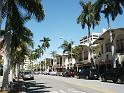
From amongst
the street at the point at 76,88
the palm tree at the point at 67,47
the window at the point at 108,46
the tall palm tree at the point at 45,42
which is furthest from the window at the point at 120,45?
the tall palm tree at the point at 45,42

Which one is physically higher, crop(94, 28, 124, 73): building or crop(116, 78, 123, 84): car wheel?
crop(94, 28, 124, 73): building

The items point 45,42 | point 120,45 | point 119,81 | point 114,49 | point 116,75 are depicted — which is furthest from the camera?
point 45,42

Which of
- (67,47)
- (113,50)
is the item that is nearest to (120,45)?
(113,50)

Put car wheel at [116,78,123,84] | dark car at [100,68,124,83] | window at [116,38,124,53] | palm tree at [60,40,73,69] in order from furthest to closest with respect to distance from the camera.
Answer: palm tree at [60,40,73,69], window at [116,38,124,53], dark car at [100,68,124,83], car wheel at [116,78,123,84]

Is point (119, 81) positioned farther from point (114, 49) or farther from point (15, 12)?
Result: point (114, 49)

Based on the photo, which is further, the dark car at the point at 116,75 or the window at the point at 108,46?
the window at the point at 108,46

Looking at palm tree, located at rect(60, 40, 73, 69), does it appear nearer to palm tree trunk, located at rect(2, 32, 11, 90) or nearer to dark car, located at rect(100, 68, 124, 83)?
dark car, located at rect(100, 68, 124, 83)

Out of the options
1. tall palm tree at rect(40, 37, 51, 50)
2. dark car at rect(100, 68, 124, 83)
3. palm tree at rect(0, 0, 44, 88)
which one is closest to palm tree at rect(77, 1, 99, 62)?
dark car at rect(100, 68, 124, 83)

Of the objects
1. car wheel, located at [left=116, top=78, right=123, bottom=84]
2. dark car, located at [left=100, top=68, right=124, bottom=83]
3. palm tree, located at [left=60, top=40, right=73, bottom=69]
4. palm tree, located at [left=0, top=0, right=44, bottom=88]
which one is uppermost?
palm tree, located at [left=60, top=40, right=73, bottom=69]

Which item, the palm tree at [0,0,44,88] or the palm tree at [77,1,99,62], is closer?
the palm tree at [0,0,44,88]

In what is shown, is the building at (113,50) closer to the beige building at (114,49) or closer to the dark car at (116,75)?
the beige building at (114,49)

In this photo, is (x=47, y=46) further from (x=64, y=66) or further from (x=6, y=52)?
(x=6, y=52)

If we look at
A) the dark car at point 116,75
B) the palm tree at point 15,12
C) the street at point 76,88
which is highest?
the palm tree at point 15,12

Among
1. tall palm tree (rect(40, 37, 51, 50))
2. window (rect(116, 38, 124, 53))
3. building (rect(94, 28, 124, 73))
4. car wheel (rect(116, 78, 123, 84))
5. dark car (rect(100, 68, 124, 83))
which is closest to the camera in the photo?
car wheel (rect(116, 78, 123, 84))
